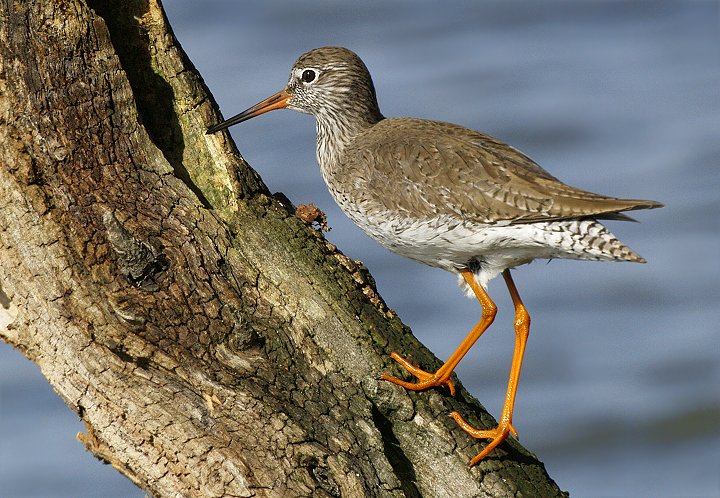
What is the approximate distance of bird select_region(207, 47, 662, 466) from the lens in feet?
18.1

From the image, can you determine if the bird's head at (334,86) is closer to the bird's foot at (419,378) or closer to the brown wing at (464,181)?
the brown wing at (464,181)

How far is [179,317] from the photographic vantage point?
15.9 ft

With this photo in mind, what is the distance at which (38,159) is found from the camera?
4879mm

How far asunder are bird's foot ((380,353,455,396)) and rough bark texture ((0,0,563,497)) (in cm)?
5

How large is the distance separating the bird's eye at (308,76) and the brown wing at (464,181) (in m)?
1.14

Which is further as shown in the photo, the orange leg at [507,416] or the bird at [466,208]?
the bird at [466,208]

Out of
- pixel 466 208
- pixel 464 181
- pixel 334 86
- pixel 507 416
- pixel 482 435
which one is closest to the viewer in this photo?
pixel 482 435

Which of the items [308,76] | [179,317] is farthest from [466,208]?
[308,76]

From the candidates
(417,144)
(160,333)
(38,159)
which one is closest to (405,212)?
(417,144)

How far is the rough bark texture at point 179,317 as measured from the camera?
4664mm

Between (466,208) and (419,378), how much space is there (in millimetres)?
1170

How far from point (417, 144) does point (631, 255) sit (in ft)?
5.42

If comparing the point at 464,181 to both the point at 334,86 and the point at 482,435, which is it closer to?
the point at 482,435

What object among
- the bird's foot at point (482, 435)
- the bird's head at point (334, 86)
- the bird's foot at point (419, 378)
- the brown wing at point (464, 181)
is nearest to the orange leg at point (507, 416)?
the bird's foot at point (482, 435)
